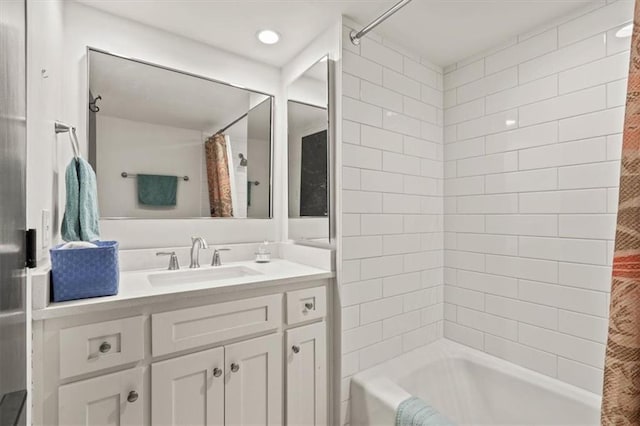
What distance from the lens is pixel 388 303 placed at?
1904 mm

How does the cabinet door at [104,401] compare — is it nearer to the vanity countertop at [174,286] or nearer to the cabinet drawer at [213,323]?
the cabinet drawer at [213,323]

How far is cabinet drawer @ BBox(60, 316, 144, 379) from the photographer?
3.52ft

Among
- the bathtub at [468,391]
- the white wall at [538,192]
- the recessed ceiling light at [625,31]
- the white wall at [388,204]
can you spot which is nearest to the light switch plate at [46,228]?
the white wall at [388,204]

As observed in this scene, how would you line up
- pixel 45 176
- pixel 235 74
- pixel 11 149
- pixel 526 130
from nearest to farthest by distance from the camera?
pixel 11 149, pixel 45 176, pixel 526 130, pixel 235 74

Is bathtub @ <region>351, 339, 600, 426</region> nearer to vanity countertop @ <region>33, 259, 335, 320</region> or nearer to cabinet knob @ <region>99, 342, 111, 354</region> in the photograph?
vanity countertop @ <region>33, 259, 335, 320</region>

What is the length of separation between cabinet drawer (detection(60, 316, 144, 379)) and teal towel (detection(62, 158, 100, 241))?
1.35 feet

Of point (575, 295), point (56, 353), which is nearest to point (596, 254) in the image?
point (575, 295)

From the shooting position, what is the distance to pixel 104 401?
44.7 inches

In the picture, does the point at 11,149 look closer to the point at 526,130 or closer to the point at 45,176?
the point at 45,176

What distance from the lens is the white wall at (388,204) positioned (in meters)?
1.73

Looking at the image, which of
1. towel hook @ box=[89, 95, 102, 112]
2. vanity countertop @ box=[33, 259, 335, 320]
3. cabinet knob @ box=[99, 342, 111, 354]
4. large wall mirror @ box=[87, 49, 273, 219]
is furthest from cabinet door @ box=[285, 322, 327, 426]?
towel hook @ box=[89, 95, 102, 112]

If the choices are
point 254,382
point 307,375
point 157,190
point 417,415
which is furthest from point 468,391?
point 157,190

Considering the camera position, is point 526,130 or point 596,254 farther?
point 526,130

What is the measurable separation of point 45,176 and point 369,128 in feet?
4.86
